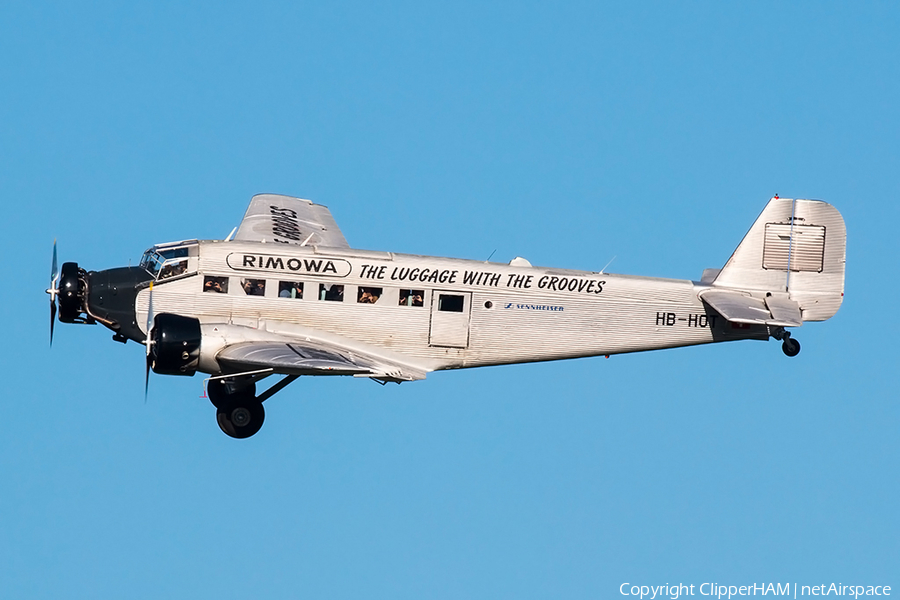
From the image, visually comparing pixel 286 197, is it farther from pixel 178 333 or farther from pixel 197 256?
pixel 178 333

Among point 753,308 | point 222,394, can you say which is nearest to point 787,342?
point 753,308

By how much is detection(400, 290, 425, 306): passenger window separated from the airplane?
0.02 meters

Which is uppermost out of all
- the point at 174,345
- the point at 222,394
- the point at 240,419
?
the point at 174,345

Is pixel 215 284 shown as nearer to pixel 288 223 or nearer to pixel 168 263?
pixel 168 263

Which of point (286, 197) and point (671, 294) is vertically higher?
point (286, 197)

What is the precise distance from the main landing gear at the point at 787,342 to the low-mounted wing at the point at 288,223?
346 inches

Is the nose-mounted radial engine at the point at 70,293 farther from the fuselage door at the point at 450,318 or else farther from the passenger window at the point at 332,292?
the fuselage door at the point at 450,318

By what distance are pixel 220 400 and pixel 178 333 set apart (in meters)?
2.86

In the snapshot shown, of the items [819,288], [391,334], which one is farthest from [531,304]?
[819,288]

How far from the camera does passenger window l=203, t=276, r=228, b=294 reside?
76.2 feet

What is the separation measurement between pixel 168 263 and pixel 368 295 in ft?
12.0

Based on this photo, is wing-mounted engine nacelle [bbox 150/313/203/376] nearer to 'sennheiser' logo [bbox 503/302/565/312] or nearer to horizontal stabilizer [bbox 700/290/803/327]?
'sennheiser' logo [bbox 503/302/565/312]

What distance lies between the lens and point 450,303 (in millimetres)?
24047

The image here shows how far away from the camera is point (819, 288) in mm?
25281
